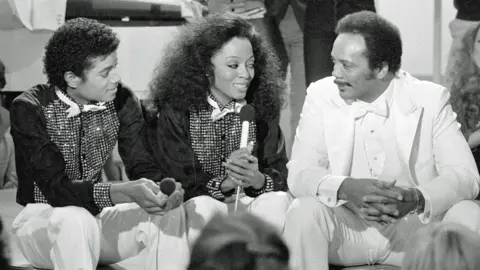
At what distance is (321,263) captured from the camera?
299 cm

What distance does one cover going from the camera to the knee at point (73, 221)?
3.04 m

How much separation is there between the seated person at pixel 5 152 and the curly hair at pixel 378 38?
1642 millimetres

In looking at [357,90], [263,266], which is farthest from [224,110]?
[263,266]

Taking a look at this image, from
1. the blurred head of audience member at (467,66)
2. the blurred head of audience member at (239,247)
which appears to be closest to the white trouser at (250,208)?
the blurred head of audience member at (467,66)

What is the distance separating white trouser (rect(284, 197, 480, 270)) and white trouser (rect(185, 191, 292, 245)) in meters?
0.13

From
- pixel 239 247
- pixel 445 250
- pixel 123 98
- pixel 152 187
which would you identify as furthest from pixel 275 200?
pixel 239 247

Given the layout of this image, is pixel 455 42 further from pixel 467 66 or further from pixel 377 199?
pixel 377 199

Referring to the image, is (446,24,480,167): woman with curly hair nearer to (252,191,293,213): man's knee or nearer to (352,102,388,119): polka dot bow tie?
(352,102,388,119): polka dot bow tie

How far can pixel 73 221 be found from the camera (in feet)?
9.98

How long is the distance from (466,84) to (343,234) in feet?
4.43

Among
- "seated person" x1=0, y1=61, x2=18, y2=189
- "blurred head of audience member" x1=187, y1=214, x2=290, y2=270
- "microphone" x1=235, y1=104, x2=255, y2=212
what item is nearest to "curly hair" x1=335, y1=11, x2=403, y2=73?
"microphone" x1=235, y1=104, x2=255, y2=212

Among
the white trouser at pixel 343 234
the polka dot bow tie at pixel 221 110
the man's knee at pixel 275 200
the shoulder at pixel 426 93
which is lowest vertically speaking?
the white trouser at pixel 343 234

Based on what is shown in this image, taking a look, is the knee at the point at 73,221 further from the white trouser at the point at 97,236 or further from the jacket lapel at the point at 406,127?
the jacket lapel at the point at 406,127

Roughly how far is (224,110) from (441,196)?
2.94 feet
